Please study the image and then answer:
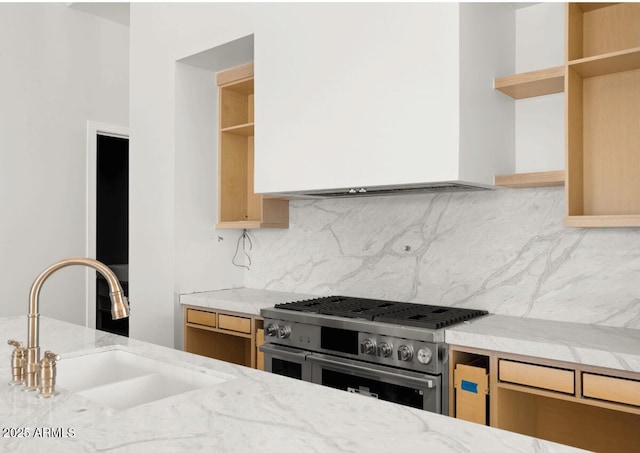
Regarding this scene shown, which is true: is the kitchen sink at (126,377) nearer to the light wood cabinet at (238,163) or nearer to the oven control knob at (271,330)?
the oven control knob at (271,330)

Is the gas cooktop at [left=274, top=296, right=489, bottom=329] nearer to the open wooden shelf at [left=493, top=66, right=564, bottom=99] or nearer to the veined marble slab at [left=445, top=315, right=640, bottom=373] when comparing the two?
the veined marble slab at [left=445, top=315, right=640, bottom=373]

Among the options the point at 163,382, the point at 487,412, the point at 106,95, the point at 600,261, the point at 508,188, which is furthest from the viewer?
the point at 106,95

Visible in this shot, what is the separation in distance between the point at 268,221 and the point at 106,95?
90.1 inches

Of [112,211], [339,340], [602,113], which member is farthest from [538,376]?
[112,211]

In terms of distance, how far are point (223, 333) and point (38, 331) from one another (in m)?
2.12

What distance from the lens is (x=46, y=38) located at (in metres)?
4.37

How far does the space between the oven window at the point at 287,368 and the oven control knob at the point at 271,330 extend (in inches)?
5.2

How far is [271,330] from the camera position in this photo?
2.89m

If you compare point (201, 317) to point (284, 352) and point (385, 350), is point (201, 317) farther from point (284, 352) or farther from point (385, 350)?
point (385, 350)

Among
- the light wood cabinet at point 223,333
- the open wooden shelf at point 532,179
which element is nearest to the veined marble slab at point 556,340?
the open wooden shelf at point 532,179

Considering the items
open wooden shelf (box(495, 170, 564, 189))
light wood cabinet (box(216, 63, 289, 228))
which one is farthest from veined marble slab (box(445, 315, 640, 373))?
light wood cabinet (box(216, 63, 289, 228))

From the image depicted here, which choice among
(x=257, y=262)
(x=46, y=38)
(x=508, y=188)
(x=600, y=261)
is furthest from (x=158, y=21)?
(x=600, y=261)

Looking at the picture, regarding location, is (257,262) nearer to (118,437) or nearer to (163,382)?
(163,382)

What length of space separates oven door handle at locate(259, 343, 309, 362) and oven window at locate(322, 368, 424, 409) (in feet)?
0.51
